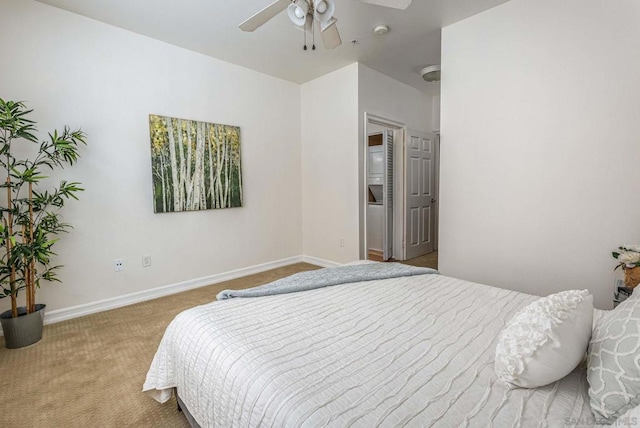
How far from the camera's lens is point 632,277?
5.73 ft

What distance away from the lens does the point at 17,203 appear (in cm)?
233

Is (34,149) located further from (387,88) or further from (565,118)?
(565,118)

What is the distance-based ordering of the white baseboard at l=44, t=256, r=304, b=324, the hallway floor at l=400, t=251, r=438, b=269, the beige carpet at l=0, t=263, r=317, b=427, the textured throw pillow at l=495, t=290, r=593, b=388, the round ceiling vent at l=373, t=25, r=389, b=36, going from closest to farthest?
the textured throw pillow at l=495, t=290, r=593, b=388
the beige carpet at l=0, t=263, r=317, b=427
the white baseboard at l=44, t=256, r=304, b=324
the round ceiling vent at l=373, t=25, r=389, b=36
the hallway floor at l=400, t=251, r=438, b=269

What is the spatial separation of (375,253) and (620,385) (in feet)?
13.8

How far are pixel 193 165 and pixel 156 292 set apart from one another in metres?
1.41

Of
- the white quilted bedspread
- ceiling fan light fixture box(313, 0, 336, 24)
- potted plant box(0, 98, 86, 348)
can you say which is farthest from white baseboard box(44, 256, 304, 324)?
ceiling fan light fixture box(313, 0, 336, 24)

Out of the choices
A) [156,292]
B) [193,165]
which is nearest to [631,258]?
[193,165]

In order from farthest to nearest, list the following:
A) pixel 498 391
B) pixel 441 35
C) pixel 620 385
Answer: pixel 441 35, pixel 498 391, pixel 620 385

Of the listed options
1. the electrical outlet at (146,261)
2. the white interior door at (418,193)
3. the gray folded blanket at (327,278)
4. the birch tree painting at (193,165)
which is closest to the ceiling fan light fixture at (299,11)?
the gray folded blanket at (327,278)

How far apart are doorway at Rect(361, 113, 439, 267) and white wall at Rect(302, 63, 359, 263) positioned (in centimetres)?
44

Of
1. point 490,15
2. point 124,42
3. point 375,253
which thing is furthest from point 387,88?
point 124,42

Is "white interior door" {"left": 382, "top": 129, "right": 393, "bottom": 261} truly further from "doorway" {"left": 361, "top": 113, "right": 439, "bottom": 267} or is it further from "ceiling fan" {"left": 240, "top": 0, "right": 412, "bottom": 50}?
"ceiling fan" {"left": 240, "top": 0, "right": 412, "bottom": 50}

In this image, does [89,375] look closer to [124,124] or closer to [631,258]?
[124,124]

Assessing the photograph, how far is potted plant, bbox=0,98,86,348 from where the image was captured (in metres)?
2.12
